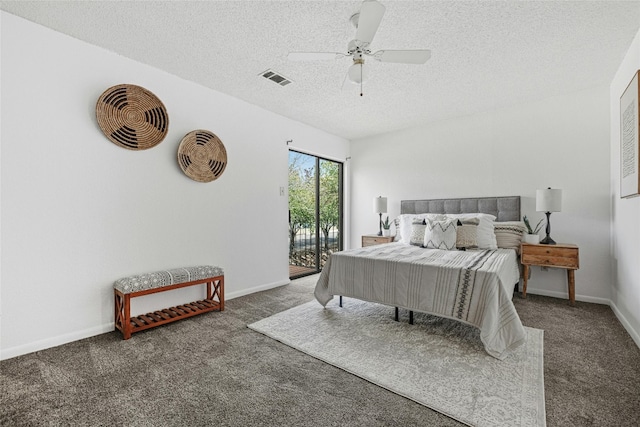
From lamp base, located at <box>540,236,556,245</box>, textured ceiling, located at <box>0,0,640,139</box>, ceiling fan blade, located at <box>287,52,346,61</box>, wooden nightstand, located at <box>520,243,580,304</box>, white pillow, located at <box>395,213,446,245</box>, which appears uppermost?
textured ceiling, located at <box>0,0,640,139</box>

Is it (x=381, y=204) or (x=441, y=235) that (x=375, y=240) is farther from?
(x=441, y=235)

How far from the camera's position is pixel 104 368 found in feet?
6.87

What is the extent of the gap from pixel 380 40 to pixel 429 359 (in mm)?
2598

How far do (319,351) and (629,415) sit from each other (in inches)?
71.7

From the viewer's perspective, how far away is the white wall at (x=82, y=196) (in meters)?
2.28

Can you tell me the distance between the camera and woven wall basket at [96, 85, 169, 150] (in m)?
2.68

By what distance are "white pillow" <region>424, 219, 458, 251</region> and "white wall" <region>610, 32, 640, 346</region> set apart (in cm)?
149

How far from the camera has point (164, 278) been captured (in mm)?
2867

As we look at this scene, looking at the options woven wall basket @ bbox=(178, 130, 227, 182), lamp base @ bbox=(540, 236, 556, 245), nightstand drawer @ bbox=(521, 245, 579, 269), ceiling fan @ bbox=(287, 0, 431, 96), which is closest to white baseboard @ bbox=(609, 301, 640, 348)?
nightstand drawer @ bbox=(521, 245, 579, 269)

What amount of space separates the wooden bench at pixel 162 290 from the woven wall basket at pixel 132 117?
50.5 inches

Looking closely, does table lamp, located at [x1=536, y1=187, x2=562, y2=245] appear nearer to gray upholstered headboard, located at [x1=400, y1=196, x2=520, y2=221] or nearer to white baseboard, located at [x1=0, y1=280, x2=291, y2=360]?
gray upholstered headboard, located at [x1=400, y1=196, x2=520, y2=221]

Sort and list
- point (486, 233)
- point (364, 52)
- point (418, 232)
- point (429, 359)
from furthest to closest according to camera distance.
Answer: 1. point (418, 232)
2. point (486, 233)
3. point (364, 52)
4. point (429, 359)

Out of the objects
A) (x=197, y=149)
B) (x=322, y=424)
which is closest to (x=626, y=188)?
(x=322, y=424)

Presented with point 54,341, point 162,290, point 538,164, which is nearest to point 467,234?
point 538,164
